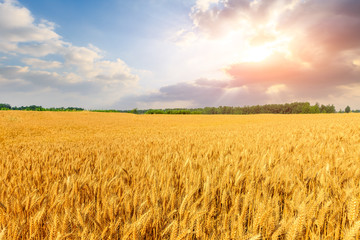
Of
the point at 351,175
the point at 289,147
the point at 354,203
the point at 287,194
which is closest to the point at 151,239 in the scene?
the point at 354,203

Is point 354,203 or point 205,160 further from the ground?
point 354,203

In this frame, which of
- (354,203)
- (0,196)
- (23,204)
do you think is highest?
(354,203)

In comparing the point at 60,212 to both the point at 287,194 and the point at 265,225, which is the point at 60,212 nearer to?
the point at 265,225

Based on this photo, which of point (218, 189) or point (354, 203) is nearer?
point (354, 203)

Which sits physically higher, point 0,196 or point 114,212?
point 114,212

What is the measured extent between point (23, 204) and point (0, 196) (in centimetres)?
72

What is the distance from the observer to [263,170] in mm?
2094

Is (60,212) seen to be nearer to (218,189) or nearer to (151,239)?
(151,239)

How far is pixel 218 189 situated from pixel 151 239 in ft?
2.80

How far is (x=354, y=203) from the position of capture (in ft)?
3.51

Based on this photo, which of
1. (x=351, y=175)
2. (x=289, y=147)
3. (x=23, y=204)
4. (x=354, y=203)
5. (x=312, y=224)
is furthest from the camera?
(x=289, y=147)

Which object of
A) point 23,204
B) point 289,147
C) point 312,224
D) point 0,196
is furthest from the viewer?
point 289,147

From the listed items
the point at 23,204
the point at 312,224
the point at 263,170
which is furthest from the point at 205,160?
the point at 23,204

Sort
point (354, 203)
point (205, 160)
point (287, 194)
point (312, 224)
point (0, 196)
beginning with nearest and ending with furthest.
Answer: point (354, 203) → point (312, 224) → point (287, 194) → point (0, 196) → point (205, 160)
